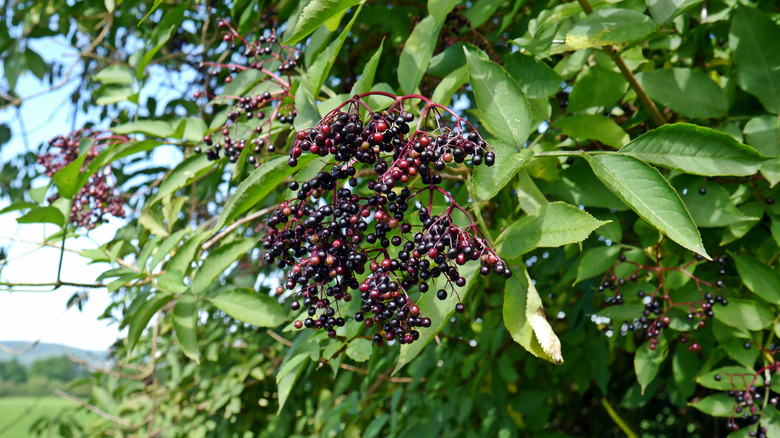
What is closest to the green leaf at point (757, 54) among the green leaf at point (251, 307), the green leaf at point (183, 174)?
the green leaf at point (251, 307)

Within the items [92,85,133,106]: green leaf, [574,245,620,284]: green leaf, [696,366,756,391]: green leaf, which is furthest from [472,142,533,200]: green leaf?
[92,85,133,106]: green leaf

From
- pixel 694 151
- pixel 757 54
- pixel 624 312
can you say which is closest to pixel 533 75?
pixel 694 151

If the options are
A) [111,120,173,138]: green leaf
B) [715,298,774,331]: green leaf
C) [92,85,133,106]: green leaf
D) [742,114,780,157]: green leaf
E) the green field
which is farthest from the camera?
the green field

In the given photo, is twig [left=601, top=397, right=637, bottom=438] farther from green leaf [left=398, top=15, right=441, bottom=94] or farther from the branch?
green leaf [left=398, top=15, right=441, bottom=94]

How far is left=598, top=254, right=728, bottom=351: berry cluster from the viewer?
1.54m

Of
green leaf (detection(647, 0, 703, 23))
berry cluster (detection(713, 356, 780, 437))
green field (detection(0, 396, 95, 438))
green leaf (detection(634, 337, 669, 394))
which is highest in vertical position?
green leaf (detection(647, 0, 703, 23))

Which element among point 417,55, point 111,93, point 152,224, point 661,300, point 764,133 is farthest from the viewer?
point 111,93

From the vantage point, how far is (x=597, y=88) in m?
1.46

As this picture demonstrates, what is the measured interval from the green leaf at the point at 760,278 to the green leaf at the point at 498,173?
0.90m

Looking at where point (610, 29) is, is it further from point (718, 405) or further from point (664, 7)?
point (718, 405)

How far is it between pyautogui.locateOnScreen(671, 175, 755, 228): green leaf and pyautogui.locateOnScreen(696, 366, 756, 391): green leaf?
0.45 m

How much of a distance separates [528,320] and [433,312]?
190 millimetres

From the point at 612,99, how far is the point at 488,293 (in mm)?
1388

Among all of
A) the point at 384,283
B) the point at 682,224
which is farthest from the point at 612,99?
the point at 384,283
